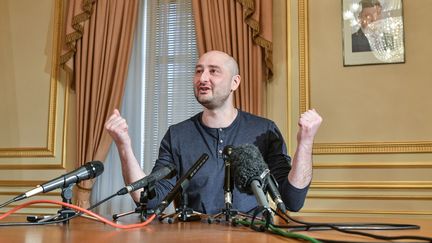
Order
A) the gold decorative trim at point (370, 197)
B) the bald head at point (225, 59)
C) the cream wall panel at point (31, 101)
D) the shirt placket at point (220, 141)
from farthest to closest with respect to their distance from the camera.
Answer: the cream wall panel at point (31, 101) → the gold decorative trim at point (370, 197) → the bald head at point (225, 59) → the shirt placket at point (220, 141)

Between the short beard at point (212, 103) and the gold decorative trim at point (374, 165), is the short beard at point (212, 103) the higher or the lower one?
the higher one

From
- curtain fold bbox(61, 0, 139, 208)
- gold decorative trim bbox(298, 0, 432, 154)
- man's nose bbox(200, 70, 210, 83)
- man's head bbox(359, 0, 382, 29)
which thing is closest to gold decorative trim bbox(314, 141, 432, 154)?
gold decorative trim bbox(298, 0, 432, 154)

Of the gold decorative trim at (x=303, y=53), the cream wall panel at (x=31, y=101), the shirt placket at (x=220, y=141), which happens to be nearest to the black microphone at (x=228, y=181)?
the shirt placket at (x=220, y=141)

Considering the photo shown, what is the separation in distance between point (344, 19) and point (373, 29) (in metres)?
0.21

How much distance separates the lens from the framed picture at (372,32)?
3.06 metres

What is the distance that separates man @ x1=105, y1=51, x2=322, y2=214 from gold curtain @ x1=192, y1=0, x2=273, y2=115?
82 cm

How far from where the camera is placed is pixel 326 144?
3.08 metres

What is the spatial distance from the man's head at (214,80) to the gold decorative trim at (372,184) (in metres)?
1.16

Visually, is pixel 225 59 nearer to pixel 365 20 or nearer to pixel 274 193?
pixel 274 193

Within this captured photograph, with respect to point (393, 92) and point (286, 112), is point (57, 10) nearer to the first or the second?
point (286, 112)

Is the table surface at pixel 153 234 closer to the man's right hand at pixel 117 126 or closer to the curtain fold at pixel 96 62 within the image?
the man's right hand at pixel 117 126

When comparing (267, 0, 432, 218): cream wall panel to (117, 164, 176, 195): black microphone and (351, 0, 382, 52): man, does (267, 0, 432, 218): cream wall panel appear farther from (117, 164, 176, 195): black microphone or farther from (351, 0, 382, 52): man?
(117, 164, 176, 195): black microphone

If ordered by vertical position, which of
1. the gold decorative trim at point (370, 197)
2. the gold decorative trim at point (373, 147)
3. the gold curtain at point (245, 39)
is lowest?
the gold decorative trim at point (370, 197)

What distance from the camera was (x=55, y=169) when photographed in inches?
142
